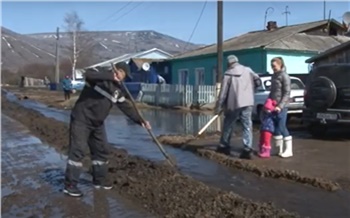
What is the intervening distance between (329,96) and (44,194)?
703 centimetres

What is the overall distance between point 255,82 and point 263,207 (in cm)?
410

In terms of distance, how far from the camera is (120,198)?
686 centimetres

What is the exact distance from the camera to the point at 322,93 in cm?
1200

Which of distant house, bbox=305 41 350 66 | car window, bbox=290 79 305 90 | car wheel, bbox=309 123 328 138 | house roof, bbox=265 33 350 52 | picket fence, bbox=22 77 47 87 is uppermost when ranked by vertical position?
house roof, bbox=265 33 350 52

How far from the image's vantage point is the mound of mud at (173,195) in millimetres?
5863

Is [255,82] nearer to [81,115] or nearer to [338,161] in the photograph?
[338,161]

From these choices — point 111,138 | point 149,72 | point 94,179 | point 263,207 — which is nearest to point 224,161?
point 94,179

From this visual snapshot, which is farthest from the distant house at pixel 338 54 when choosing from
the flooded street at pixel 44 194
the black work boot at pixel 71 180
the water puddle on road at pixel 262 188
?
the black work boot at pixel 71 180

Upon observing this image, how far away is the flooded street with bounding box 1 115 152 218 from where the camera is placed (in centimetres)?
620

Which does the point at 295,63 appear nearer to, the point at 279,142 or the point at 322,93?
the point at 322,93

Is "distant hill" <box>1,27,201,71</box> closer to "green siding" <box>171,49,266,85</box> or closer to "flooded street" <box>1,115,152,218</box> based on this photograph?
"green siding" <box>171,49,266,85</box>

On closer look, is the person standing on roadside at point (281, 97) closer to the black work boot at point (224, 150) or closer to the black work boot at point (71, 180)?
the black work boot at point (224, 150)

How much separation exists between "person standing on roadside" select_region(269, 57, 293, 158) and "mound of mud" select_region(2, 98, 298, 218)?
213cm

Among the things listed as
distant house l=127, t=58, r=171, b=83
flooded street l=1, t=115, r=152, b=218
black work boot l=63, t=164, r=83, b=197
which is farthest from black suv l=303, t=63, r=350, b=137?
distant house l=127, t=58, r=171, b=83
